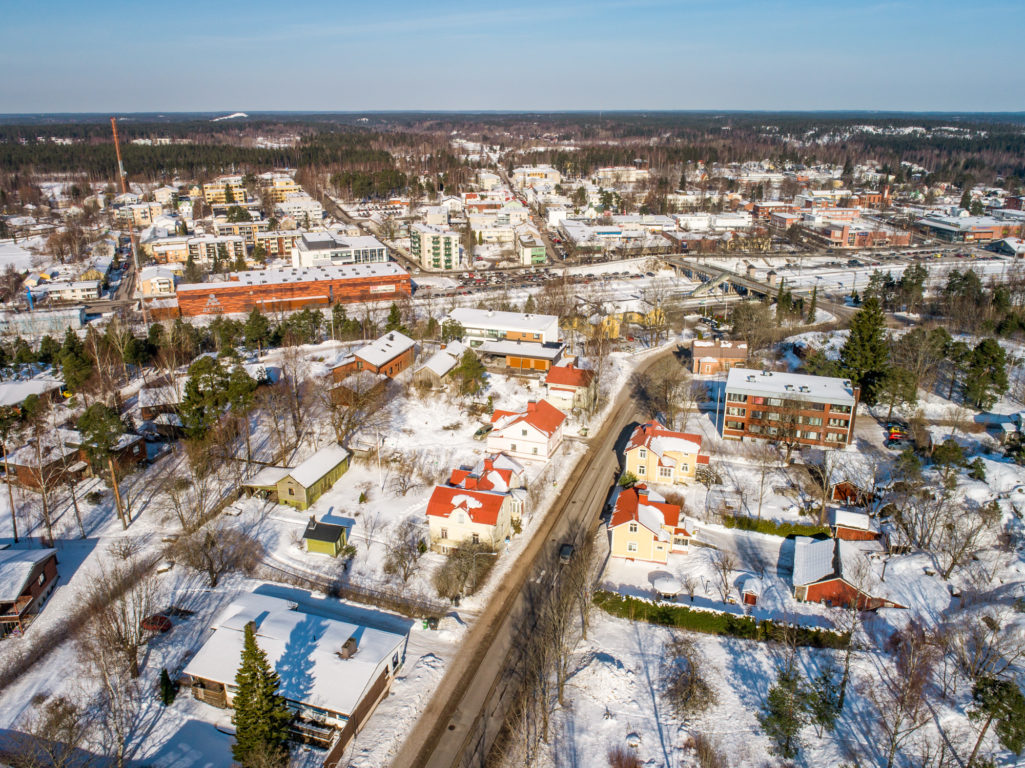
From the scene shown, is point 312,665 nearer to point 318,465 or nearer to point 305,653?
point 305,653

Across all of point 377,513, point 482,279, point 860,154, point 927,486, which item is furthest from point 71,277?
point 860,154

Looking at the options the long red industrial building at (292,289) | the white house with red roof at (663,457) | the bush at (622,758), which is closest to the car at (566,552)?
the white house with red roof at (663,457)

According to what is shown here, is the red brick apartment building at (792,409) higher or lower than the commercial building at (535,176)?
lower

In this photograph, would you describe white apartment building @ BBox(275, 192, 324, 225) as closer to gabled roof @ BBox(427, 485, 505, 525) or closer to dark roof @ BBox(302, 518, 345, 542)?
dark roof @ BBox(302, 518, 345, 542)

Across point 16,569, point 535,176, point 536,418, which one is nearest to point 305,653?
point 16,569

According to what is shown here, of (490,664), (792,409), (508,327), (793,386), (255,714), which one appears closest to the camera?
(255,714)

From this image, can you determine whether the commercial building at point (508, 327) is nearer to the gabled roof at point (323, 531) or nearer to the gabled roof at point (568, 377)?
the gabled roof at point (568, 377)
